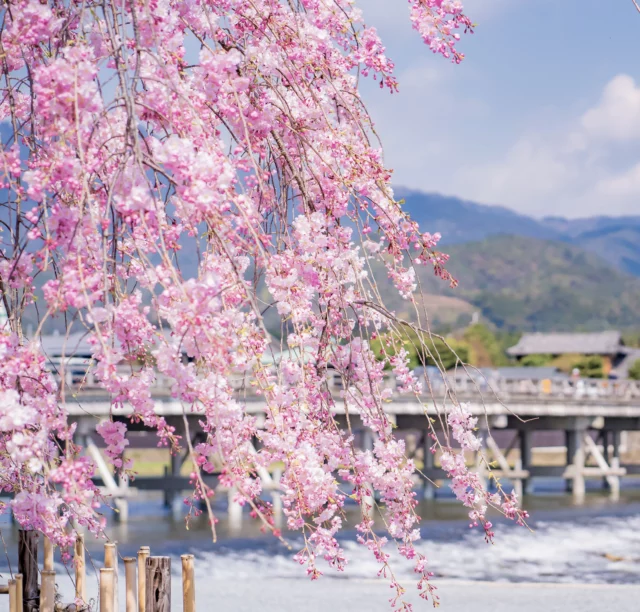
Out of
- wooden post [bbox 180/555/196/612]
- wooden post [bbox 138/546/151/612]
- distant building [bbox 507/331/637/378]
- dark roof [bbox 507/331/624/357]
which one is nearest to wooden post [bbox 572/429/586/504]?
wooden post [bbox 138/546/151/612]

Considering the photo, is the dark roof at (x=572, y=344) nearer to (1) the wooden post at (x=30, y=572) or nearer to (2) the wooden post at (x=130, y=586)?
(1) the wooden post at (x=30, y=572)

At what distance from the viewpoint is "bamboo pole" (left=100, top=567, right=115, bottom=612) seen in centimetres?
539

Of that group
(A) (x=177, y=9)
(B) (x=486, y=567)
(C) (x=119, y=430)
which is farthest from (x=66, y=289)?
(B) (x=486, y=567)

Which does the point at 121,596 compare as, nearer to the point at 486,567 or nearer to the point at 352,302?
the point at 486,567

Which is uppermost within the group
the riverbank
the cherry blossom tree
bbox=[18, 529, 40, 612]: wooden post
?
the cherry blossom tree

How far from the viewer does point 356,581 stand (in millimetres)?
18141

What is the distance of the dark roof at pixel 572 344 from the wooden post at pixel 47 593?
8684cm

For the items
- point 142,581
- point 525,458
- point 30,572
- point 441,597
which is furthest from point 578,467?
point 142,581

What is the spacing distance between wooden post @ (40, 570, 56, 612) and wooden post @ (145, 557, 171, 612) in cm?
50

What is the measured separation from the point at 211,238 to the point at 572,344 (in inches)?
3549

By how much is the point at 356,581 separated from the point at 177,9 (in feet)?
49.3

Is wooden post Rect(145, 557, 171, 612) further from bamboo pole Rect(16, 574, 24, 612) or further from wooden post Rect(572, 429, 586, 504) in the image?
wooden post Rect(572, 429, 586, 504)

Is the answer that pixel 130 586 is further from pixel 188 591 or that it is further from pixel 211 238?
pixel 211 238

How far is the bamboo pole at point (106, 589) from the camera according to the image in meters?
5.39
